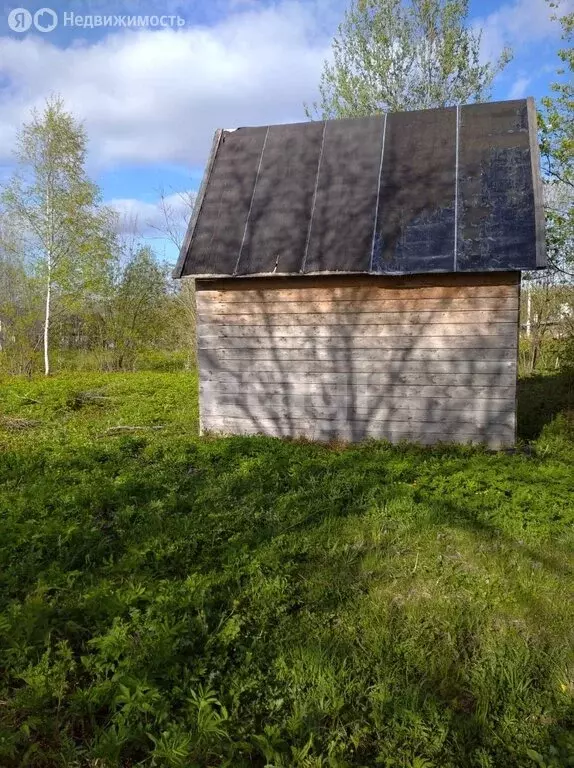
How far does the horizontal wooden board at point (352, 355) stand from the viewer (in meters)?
7.91

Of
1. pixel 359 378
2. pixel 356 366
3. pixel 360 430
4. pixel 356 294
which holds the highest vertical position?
pixel 356 294

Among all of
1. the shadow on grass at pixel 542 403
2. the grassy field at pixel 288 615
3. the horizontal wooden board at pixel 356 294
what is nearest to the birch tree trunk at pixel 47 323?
the horizontal wooden board at pixel 356 294

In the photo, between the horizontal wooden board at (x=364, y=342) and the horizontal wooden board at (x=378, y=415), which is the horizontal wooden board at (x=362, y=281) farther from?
the horizontal wooden board at (x=378, y=415)

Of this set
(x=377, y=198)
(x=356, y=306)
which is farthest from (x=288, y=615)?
(x=377, y=198)

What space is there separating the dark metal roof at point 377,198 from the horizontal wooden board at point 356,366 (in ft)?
4.43

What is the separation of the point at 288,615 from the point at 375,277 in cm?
568

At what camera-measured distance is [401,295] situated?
8211 mm

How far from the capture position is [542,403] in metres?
11.2

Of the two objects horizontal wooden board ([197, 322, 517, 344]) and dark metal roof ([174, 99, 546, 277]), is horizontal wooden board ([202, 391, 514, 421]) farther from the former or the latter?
dark metal roof ([174, 99, 546, 277])

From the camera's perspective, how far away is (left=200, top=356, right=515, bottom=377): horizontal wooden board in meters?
7.92

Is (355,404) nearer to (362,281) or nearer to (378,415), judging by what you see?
(378,415)

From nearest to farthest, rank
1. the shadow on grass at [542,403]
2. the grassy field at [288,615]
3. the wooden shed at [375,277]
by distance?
the grassy field at [288,615] < the wooden shed at [375,277] < the shadow on grass at [542,403]

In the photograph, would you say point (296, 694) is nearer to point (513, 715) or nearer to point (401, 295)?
point (513, 715)

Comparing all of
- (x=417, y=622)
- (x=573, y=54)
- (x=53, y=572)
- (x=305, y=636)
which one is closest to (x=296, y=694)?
(x=305, y=636)
